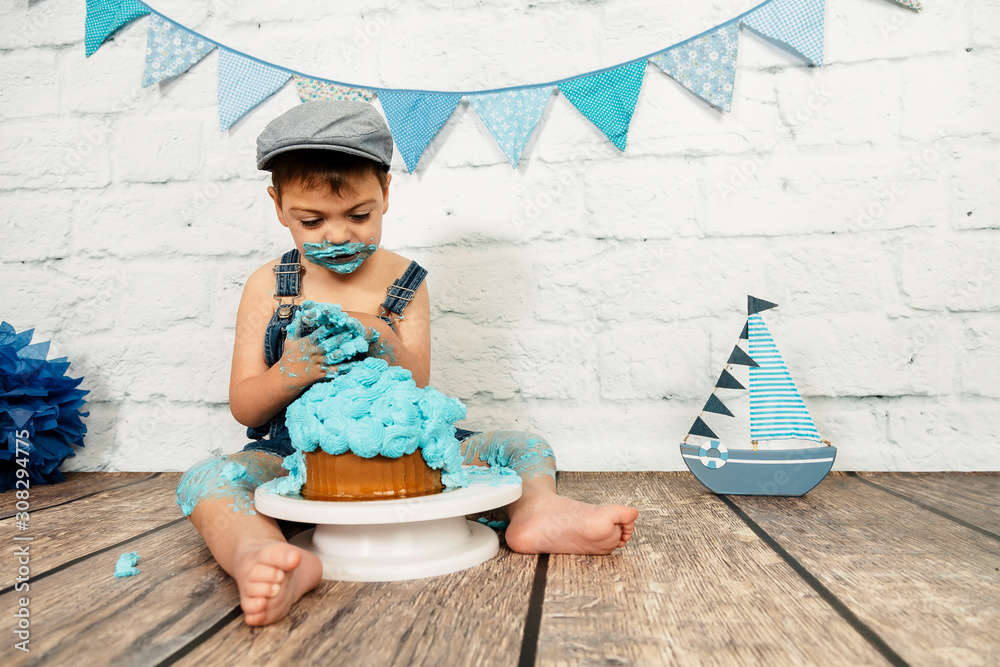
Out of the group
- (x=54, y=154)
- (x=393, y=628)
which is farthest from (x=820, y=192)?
(x=54, y=154)

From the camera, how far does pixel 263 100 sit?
65.2 inches

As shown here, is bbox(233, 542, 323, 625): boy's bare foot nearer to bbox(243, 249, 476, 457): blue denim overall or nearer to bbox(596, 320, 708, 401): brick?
bbox(243, 249, 476, 457): blue denim overall

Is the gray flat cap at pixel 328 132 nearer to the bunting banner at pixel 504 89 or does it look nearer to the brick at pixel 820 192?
the bunting banner at pixel 504 89

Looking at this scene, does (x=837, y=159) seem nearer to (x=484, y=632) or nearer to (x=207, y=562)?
(x=484, y=632)

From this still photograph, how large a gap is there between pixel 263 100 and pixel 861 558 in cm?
151

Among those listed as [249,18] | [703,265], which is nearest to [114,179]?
[249,18]

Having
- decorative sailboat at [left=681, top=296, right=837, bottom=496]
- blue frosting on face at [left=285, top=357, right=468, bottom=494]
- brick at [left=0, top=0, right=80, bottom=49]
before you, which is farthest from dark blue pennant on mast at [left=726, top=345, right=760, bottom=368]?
brick at [left=0, top=0, right=80, bottom=49]

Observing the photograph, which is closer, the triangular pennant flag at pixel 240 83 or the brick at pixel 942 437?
the brick at pixel 942 437

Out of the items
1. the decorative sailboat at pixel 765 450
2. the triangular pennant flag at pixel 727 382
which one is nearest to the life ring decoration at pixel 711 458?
the decorative sailboat at pixel 765 450

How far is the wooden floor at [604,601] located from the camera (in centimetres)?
66

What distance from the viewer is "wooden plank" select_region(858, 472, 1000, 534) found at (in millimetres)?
1152

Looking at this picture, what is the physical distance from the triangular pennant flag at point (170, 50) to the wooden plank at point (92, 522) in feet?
3.12

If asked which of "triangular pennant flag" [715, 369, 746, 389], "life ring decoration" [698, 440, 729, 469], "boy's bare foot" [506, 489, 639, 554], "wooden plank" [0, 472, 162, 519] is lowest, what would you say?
"wooden plank" [0, 472, 162, 519]

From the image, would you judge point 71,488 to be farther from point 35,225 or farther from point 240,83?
point 240,83
